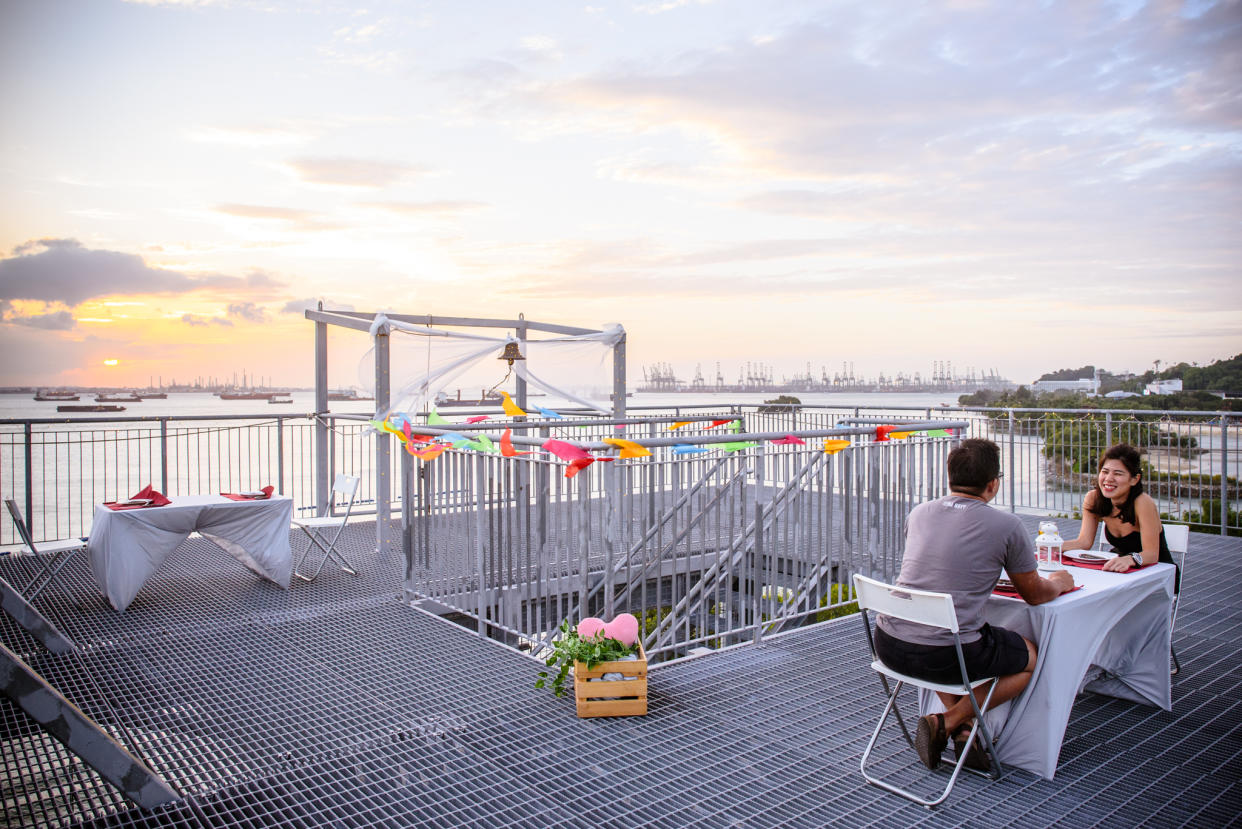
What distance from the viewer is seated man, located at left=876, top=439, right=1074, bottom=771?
3.00 meters

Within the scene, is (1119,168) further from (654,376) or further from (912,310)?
(654,376)

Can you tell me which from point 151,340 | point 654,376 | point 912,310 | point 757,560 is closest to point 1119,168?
point 912,310

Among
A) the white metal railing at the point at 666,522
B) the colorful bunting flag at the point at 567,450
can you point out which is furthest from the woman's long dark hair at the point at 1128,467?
the colorful bunting flag at the point at 567,450

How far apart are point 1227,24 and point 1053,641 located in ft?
55.0

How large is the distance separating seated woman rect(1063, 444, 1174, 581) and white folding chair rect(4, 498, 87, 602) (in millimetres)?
7127

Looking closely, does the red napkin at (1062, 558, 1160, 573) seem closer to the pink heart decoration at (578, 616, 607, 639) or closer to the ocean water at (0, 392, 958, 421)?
the pink heart decoration at (578, 616, 607, 639)

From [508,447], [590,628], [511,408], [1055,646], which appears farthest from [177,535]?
[1055,646]

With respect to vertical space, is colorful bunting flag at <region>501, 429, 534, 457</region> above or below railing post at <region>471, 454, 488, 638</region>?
above

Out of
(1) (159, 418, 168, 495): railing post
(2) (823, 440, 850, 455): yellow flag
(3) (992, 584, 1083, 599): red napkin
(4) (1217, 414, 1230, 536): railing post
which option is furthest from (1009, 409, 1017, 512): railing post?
(1) (159, 418, 168, 495): railing post

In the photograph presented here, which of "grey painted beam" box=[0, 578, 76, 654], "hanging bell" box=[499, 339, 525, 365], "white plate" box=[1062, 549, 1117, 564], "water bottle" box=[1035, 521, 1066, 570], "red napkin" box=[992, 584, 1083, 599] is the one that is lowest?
"grey painted beam" box=[0, 578, 76, 654]

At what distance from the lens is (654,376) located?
22.8 metres

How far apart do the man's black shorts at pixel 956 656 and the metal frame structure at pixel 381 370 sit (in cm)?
584

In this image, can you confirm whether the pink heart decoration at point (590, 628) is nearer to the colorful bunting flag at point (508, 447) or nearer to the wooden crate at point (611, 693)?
the wooden crate at point (611, 693)

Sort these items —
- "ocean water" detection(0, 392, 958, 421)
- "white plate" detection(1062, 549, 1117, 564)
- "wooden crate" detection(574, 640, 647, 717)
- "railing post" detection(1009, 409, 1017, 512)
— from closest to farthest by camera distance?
"wooden crate" detection(574, 640, 647, 717), "white plate" detection(1062, 549, 1117, 564), "ocean water" detection(0, 392, 958, 421), "railing post" detection(1009, 409, 1017, 512)
